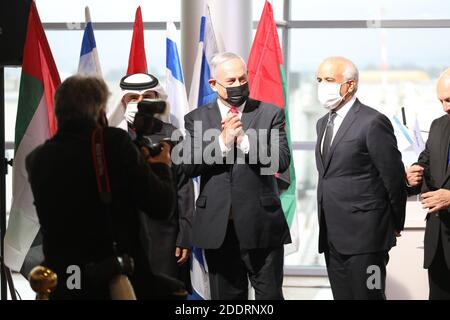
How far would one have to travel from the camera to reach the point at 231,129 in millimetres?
4016

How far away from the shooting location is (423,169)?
4.46m

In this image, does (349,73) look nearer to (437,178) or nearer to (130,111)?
(437,178)

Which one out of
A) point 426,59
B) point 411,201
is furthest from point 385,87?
point 411,201

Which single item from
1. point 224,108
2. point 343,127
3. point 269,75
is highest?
point 269,75

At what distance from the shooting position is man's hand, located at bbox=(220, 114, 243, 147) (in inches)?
158

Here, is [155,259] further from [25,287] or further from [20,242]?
[25,287]

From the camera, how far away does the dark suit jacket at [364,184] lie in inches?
165

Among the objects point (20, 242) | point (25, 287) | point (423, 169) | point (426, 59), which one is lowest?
point (25, 287)

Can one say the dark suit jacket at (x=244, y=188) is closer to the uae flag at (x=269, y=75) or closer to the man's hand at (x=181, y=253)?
the man's hand at (x=181, y=253)

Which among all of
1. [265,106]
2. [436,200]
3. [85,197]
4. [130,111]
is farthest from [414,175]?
[85,197]

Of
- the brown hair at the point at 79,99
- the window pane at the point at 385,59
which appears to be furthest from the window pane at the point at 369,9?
the brown hair at the point at 79,99

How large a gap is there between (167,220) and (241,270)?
0.52 meters

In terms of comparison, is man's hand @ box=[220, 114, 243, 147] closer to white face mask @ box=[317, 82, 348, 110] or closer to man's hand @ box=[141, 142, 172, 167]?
white face mask @ box=[317, 82, 348, 110]
